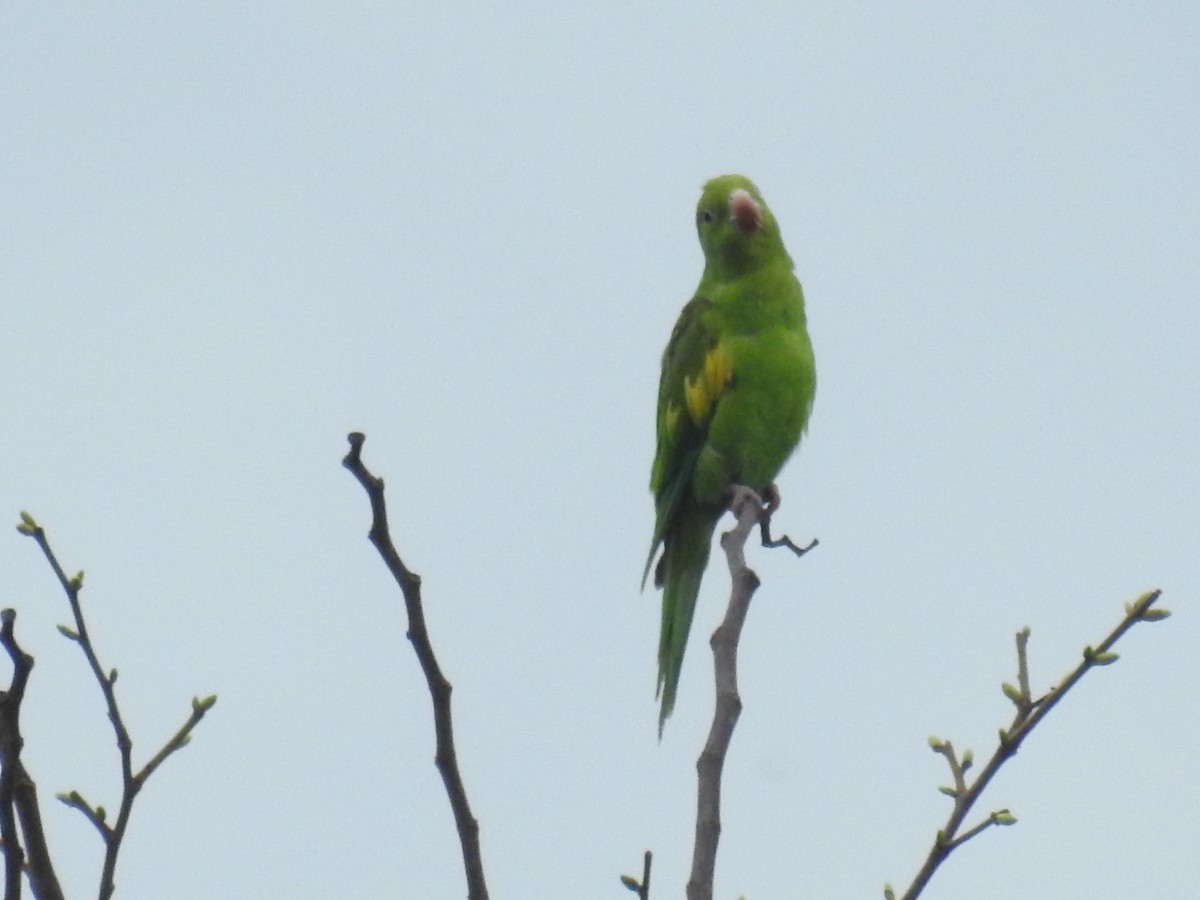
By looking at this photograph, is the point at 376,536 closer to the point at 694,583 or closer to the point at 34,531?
the point at 34,531

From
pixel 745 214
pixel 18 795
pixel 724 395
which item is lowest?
pixel 18 795

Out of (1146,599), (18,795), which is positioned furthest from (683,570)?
(18,795)

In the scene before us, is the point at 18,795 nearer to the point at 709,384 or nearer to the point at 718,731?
the point at 718,731

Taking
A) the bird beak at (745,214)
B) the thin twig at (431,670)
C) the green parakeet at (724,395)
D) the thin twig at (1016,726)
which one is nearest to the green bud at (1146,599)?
the thin twig at (1016,726)

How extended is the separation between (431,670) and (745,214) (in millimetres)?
4065

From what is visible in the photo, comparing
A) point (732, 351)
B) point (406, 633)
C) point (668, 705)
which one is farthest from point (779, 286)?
point (406, 633)

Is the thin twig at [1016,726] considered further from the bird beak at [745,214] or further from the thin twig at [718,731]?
the bird beak at [745,214]

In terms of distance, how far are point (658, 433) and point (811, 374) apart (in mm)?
641

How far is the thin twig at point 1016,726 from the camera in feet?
6.27

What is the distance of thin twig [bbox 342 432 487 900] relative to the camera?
1611mm

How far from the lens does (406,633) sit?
5.46ft

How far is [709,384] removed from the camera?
5.23m

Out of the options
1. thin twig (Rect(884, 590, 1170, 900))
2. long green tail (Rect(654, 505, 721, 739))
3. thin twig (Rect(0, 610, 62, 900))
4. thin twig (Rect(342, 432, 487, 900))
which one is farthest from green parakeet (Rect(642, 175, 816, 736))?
thin twig (Rect(0, 610, 62, 900))

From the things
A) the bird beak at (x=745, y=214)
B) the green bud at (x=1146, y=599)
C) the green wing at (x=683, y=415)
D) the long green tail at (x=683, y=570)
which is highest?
the bird beak at (x=745, y=214)
